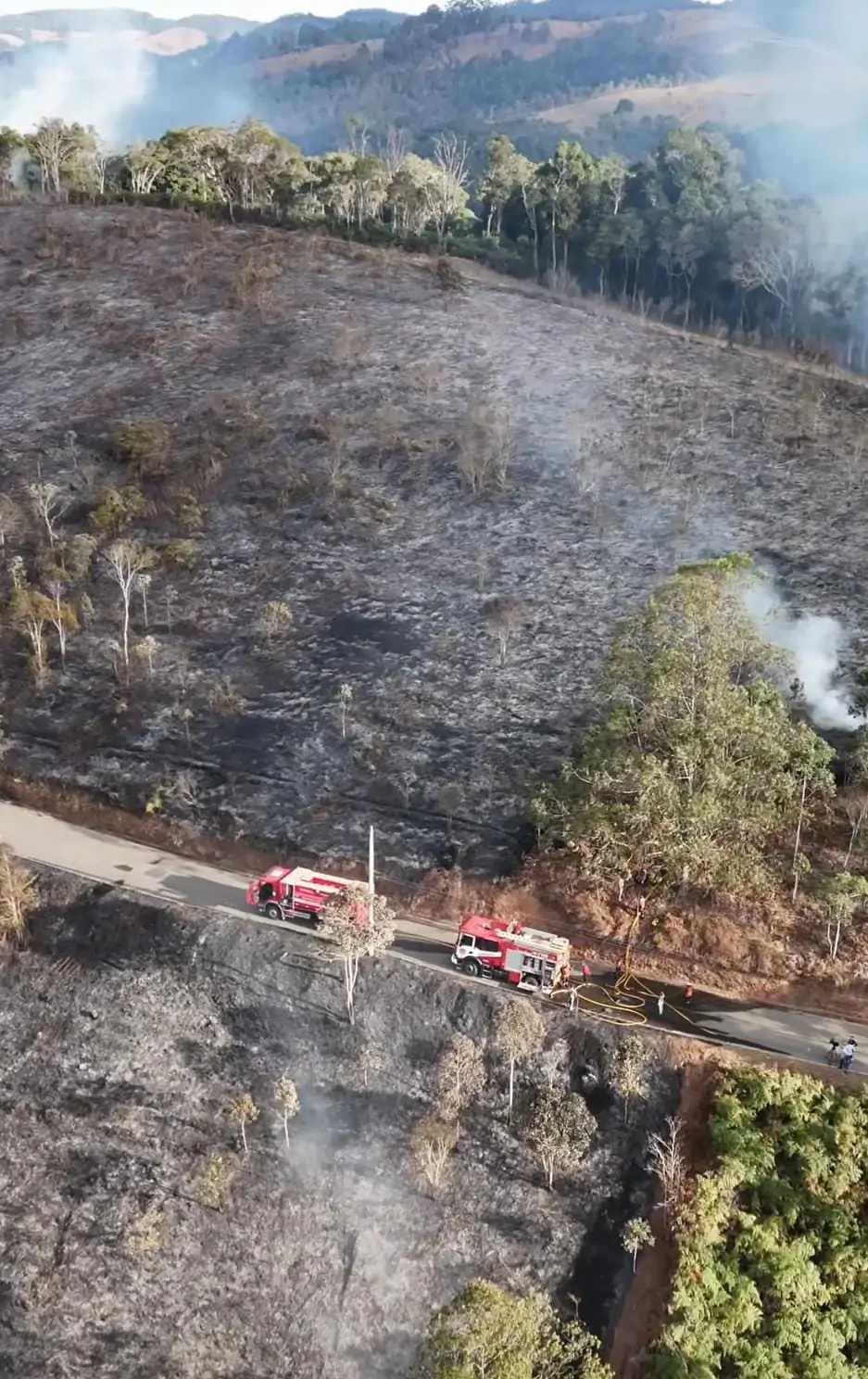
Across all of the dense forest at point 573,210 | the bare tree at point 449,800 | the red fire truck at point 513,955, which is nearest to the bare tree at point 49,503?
the bare tree at point 449,800

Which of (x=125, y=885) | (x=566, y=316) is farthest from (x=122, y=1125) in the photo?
(x=566, y=316)

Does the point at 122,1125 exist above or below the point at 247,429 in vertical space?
below

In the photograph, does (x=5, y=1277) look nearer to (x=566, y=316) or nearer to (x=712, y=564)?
(x=712, y=564)

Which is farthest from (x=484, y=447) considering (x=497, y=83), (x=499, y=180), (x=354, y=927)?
(x=497, y=83)

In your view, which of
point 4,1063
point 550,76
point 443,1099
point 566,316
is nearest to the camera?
point 443,1099

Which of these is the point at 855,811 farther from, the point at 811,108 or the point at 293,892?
the point at 811,108

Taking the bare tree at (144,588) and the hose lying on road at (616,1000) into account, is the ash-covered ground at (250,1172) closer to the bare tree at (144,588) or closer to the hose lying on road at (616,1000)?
the hose lying on road at (616,1000)
